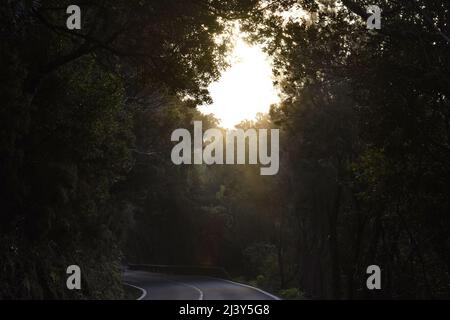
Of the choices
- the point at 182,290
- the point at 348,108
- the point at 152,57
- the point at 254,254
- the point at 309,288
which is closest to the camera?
the point at 152,57

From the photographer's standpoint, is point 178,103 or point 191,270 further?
point 191,270

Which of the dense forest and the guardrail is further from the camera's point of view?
the guardrail

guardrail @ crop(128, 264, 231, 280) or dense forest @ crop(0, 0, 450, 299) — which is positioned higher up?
dense forest @ crop(0, 0, 450, 299)

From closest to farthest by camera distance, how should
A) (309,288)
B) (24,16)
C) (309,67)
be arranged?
A: (24,16)
(309,67)
(309,288)

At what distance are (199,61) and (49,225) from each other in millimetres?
7306

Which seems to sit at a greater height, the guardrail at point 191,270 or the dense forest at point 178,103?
the dense forest at point 178,103

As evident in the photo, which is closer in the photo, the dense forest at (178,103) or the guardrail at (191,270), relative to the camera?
the dense forest at (178,103)

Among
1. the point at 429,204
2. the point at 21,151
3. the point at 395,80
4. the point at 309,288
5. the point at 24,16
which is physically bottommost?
the point at 309,288

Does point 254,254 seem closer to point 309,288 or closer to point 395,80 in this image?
point 309,288

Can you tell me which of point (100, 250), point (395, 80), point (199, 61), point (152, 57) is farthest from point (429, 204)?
point (100, 250)

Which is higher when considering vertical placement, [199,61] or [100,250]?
[199,61]

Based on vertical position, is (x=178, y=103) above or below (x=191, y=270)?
above

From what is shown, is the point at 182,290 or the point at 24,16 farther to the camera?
the point at 182,290

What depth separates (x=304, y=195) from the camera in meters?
34.8
